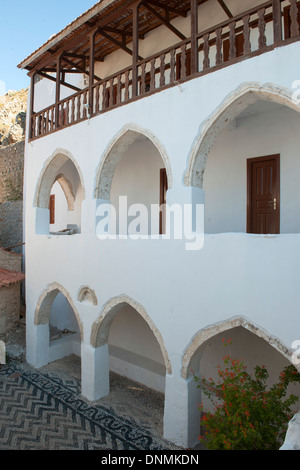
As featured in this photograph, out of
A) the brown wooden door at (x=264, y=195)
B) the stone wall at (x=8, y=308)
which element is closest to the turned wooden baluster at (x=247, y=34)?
the brown wooden door at (x=264, y=195)

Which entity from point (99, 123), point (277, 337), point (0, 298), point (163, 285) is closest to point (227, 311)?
point (277, 337)

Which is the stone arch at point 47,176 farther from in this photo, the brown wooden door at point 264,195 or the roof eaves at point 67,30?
the brown wooden door at point 264,195

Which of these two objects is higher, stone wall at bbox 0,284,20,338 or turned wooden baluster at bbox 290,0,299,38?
turned wooden baluster at bbox 290,0,299,38

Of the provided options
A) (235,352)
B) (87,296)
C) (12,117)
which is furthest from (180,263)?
(12,117)

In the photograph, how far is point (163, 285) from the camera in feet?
20.0

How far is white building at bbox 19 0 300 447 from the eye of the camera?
492 cm

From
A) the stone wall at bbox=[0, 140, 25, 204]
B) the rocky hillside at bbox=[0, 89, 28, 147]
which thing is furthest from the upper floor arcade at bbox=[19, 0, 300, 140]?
the rocky hillside at bbox=[0, 89, 28, 147]

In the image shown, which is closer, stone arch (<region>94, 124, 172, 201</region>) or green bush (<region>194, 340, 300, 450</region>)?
green bush (<region>194, 340, 300, 450</region>)

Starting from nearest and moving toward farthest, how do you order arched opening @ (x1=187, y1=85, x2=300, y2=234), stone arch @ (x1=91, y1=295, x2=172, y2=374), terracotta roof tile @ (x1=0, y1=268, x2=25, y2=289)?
arched opening @ (x1=187, y1=85, x2=300, y2=234)
stone arch @ (x1=91, y1=295, x2=172, y2=374)
terracotta roof tile @ (x1=0, y1=268, x2=25, y2=289)

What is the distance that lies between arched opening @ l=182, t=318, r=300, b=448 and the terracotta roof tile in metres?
6.04

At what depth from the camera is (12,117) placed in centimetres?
2397
